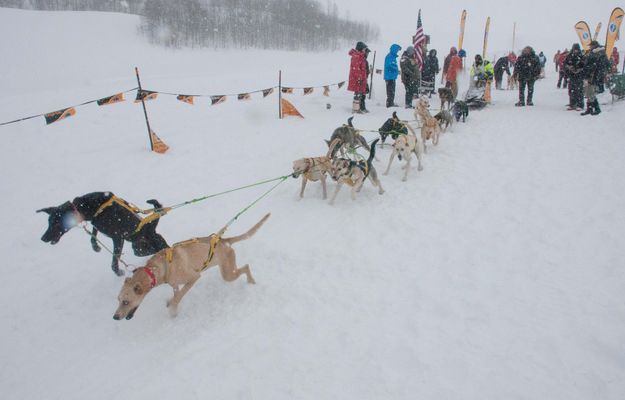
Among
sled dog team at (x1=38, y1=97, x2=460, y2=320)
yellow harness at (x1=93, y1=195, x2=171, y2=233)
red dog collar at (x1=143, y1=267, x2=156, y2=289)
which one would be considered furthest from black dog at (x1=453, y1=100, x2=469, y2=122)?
red dog collar at (x1=143, y1=267, x2=156, y2=289)

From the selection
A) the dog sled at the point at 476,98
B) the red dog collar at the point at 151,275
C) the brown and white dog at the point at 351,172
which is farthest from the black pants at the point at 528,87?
the red dog collar at the point at 151,275

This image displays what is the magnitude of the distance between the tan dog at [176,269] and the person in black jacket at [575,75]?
1089cm

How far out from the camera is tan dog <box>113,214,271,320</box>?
304cm

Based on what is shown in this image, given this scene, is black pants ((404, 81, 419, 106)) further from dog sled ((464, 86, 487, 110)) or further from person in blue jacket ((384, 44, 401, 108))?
dog sled ((464, 86, 487, 110))

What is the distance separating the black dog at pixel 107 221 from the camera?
3553mm

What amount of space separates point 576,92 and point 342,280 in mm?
10706

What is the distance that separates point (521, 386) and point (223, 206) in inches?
186

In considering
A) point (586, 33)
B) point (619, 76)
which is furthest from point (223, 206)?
point (586, 33)

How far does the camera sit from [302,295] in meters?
3.78

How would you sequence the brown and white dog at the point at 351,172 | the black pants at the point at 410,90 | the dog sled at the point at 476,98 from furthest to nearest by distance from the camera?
the black pants at the point at 410,90
the dog sled at the point at 476,98
the brown and white dog at the point at 351,172

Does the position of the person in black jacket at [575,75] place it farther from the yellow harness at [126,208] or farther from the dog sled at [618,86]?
the yellow harness at [126,208]

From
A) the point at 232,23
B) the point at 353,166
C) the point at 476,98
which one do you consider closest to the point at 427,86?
the point at 476,98

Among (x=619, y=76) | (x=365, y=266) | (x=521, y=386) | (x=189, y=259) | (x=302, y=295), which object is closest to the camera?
(x=521, y=386)

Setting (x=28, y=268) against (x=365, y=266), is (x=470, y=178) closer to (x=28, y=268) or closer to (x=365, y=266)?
(x=365, y=266)
